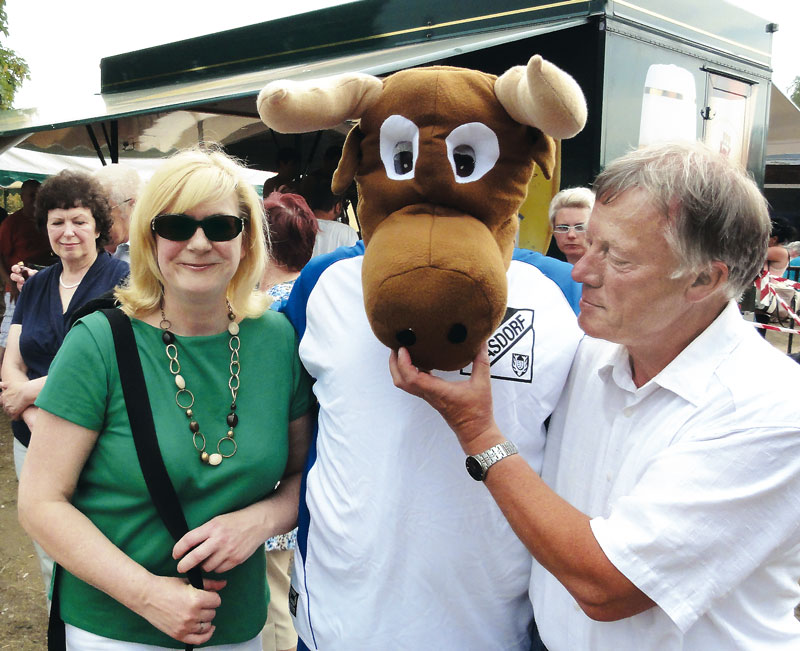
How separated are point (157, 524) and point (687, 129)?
4714 millimetres

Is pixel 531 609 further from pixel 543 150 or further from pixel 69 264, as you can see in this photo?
pixel 69 264

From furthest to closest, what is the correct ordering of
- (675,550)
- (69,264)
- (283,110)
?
1. (69,264)
2. (283,110)
3. (675,550)

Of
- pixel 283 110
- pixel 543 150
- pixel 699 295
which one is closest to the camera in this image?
pixel 699 295

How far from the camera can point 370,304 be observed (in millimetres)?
1328

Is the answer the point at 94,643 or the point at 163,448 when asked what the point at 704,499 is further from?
the point at 94,643

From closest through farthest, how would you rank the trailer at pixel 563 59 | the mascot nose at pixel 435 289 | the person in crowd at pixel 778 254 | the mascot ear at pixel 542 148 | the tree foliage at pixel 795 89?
the mascot nose at pixel 435 289 → the mascot ear at pixel 542 148 → the trailer at pixel 563 59 → the person in crowd at pixel 778 254 → the tree foliage at pixel 795 89

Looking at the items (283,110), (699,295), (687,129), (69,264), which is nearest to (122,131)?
(69,264)

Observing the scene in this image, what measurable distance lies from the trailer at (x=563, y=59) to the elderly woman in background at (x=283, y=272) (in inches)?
39.3

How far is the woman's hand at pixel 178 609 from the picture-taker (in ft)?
4.84

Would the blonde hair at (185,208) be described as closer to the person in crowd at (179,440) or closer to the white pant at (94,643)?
the person in crowd at (179,440)

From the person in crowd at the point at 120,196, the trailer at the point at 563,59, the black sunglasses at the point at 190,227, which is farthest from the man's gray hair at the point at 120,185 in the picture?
the black sunglasses at the point at 190,227

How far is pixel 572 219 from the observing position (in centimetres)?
363

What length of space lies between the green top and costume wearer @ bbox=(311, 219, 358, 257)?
3.04 meters

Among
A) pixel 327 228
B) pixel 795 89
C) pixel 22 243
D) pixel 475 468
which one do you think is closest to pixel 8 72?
pixel 22 243
